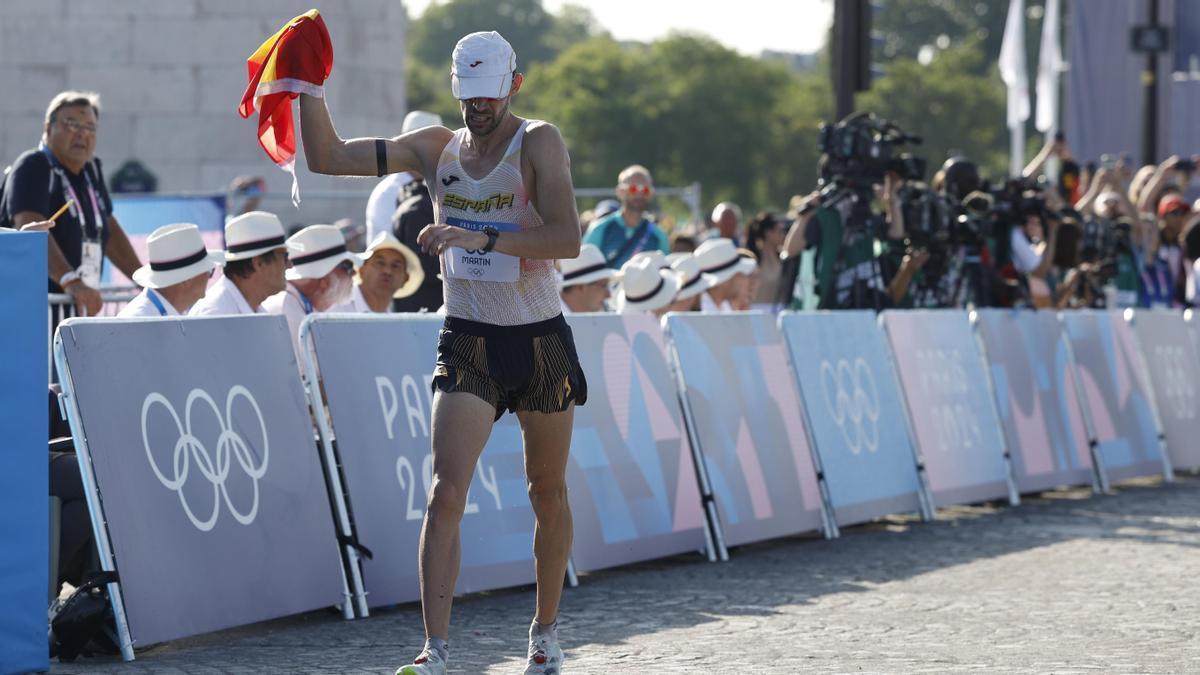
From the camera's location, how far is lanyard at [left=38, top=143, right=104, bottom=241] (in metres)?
9.77

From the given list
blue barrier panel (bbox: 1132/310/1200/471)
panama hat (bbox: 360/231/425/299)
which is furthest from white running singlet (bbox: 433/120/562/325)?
blue barrier panel (bbox: 1132/310/1200/471)

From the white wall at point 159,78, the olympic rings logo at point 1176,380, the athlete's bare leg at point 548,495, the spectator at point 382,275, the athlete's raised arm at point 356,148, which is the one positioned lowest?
the olympic rings logo at point 1176,380

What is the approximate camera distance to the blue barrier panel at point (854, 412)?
448 inches

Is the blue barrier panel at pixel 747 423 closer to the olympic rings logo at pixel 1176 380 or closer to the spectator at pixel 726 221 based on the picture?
the spectator at pixel 726 221

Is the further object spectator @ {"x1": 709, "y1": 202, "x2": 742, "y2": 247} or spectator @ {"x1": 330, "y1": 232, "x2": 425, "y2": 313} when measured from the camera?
spectator @ {"x1": 709, "y1": 202, "x2": 742, "y2": 247}

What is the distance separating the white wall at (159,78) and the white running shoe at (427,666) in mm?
14655

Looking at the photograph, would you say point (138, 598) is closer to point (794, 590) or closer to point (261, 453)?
point (261, 453)

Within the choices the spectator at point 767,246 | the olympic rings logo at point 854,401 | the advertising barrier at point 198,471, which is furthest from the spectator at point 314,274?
the spectator at point 767,246

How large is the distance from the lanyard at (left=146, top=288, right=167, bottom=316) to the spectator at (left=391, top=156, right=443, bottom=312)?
2044 mm

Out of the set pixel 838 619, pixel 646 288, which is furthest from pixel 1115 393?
pixel 838 619

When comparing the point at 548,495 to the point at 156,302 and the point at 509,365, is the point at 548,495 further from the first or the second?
the point at 156,302

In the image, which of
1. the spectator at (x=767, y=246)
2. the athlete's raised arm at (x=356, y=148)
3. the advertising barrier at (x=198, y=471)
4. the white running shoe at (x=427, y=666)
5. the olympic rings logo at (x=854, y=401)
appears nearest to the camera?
the white running shoe at (x=427, y=666)

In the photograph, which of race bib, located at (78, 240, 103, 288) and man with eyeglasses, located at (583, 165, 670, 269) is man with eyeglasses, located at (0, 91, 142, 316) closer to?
race bib, located at (78, 240, 103, 288)

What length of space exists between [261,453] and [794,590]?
8.71 ft
